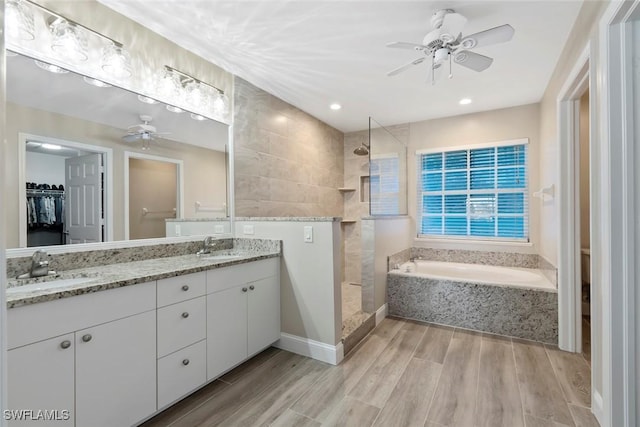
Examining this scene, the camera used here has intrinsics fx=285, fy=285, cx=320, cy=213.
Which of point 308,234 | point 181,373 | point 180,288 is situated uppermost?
point 308,234

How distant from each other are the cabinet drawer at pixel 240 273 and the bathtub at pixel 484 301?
154cm

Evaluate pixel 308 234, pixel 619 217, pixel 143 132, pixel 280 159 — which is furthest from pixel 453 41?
pixel 143 132

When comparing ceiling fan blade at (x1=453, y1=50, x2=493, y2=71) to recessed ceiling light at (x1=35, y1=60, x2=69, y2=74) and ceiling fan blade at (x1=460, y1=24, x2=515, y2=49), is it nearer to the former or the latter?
ceiling fan blade at (x1=460, y1=24, x2=515, y2=49)

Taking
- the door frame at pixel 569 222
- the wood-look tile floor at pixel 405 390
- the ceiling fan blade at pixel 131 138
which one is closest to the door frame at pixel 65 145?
the ceiling fan blade at pixel 131 138

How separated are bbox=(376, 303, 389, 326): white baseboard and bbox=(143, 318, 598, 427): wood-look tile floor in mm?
467

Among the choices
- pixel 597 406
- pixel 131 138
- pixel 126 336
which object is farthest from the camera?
pixel 131 138

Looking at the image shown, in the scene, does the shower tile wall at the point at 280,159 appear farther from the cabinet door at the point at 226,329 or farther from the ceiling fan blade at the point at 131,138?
the cabinet door at the point at 226,329

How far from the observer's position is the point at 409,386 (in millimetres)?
1936

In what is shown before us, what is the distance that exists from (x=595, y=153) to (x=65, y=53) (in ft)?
10.3

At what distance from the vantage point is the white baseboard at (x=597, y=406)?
5.19 ft

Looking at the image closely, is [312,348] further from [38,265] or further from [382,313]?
[38,265]

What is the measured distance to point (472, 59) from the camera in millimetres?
2033

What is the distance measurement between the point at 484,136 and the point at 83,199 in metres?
4.36

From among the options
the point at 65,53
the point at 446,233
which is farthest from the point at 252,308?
the point at 446,233
